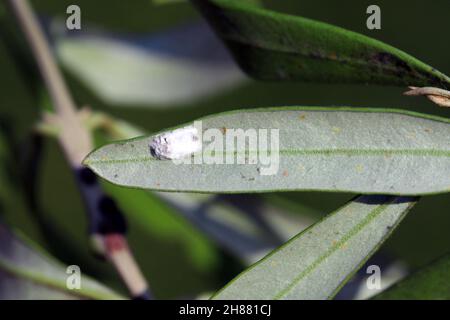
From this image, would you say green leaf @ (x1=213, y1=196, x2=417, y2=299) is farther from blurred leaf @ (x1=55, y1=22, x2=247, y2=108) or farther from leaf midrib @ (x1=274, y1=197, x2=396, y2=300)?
blurred leaf @ (x1=55, y1=22, x2=247, y2=108)

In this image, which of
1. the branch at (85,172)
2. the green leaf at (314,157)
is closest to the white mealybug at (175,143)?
the green leaf at (314,157)

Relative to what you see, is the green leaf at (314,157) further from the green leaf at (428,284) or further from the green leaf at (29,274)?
the green leaf at (29,274)

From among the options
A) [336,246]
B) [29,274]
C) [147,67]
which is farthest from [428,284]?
[147,67]

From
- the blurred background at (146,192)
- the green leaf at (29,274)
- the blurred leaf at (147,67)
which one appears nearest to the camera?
the green leaf at (29,274)

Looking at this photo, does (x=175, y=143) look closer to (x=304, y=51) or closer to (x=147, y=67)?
(x=304, y=51)

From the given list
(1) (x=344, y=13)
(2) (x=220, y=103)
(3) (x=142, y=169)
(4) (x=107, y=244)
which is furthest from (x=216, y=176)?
(1) (x=344, y=13)
